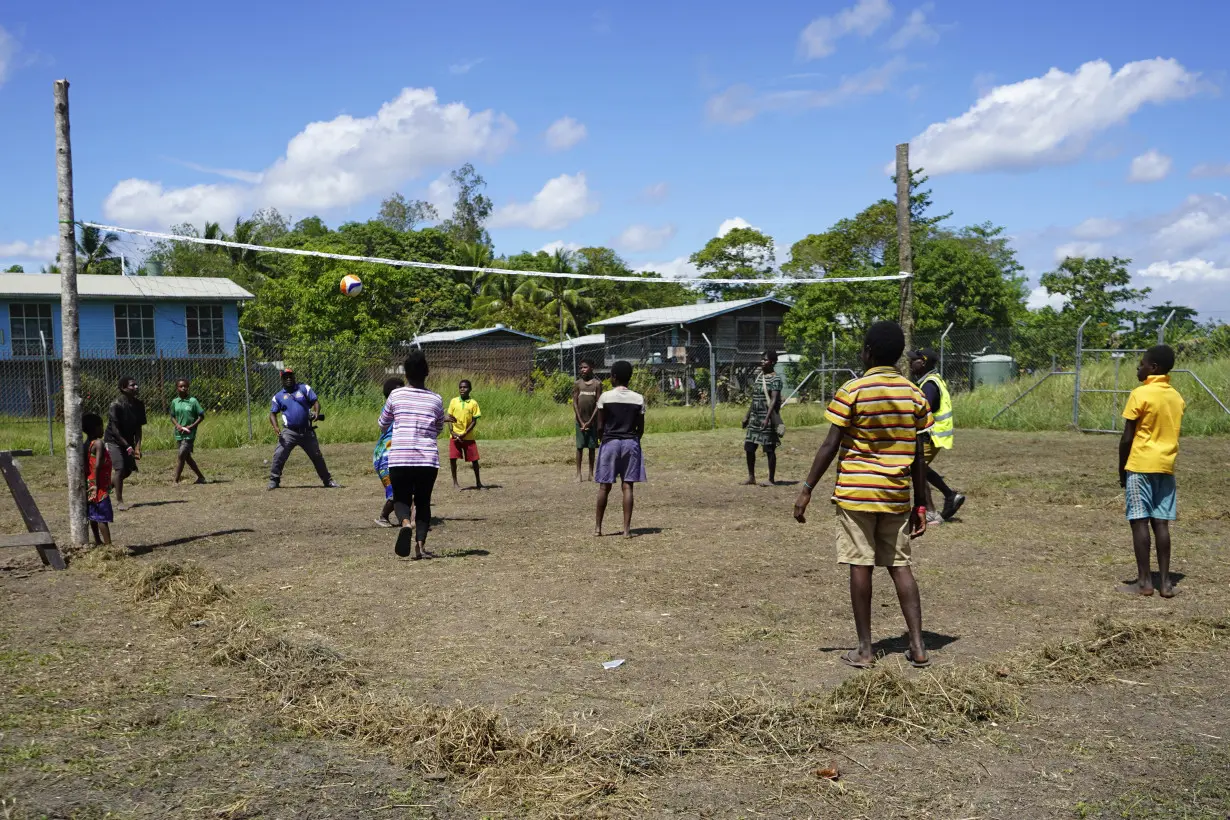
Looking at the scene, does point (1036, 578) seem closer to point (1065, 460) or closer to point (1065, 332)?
point (1065, 460)

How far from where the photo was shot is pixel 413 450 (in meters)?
8.44

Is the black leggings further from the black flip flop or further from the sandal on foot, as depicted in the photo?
the sandal on foot

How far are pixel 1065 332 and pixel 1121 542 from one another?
22.8m

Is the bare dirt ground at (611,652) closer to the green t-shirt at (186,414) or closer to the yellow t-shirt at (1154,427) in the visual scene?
the yellow t-shirt at (1154,427)

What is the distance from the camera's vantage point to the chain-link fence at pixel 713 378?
71.1 ft

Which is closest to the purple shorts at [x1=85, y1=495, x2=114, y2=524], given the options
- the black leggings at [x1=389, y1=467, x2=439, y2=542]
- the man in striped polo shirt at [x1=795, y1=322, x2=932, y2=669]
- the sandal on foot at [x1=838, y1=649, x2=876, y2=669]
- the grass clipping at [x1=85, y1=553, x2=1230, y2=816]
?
the black leggings at [x1=389, y1=467, x2=439, y2=542]

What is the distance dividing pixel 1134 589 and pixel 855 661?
9.43ft

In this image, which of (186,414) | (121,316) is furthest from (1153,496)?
(121,316)

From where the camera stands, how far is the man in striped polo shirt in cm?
535

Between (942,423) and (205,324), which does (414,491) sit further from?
(205,324)

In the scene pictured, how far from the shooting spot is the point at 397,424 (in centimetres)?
852

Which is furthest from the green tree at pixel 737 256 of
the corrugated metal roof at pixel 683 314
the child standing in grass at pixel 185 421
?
the child standing in grass at pixel 185 421

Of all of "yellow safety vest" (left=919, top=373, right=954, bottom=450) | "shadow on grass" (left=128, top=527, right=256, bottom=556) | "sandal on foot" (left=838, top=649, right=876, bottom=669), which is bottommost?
"sandal on foot" (left=838, top=649, right=876, bottom=669)

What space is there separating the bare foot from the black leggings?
200 inches
